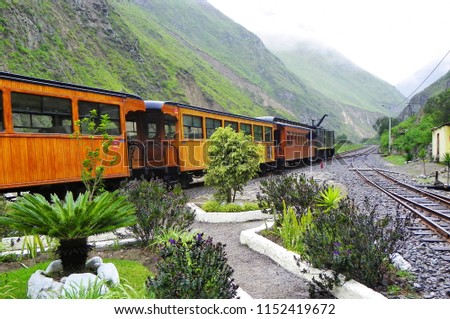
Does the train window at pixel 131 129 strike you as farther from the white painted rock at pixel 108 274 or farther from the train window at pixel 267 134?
the train window at pixel 267 134

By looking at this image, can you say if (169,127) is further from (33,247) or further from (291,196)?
(33,247)

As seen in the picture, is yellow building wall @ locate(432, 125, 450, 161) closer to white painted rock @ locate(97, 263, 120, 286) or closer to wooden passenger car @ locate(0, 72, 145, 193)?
wooden passenger car @ locate(0, 72, 145, 193)

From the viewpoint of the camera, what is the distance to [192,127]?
1492 centimetres

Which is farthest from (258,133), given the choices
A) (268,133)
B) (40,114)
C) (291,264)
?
(291,264)

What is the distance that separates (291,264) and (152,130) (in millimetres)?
9509

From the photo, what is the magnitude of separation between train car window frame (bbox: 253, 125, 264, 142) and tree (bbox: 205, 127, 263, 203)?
10255 millimetres

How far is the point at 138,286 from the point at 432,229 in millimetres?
6655

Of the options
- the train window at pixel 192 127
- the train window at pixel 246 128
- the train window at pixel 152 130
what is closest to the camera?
the train window at pixel 152 130

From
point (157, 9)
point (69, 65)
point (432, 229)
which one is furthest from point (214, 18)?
point (432, 229)

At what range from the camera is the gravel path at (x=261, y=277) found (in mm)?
4801

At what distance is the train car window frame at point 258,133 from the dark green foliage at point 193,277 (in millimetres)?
16843

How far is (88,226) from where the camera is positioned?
430 cm

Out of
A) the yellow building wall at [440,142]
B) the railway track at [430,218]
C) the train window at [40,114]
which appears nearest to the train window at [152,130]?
the train window at [40,114]
